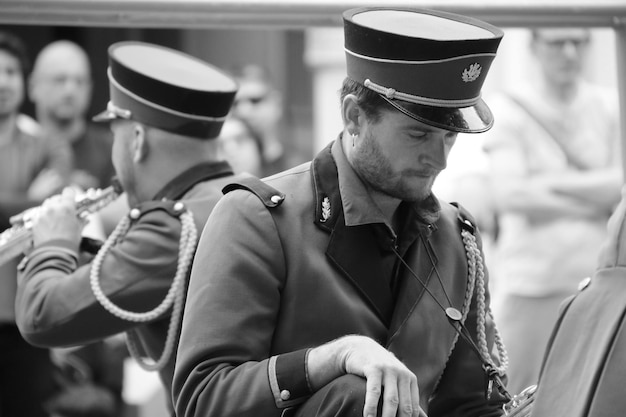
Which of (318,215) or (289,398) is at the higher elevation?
(318,215)

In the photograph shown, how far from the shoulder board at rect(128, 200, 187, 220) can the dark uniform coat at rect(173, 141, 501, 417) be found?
77 cm

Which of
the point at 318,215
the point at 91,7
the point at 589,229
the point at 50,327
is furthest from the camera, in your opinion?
the point at 589,229

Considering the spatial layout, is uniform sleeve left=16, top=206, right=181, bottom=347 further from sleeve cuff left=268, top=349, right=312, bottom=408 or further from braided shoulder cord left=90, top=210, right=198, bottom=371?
sleeve cuff left=268, top=349, right=312, bottom=408

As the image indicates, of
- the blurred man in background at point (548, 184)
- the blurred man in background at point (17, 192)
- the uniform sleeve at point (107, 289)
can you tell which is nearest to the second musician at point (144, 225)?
the uniform sleeve at point (107, 289)

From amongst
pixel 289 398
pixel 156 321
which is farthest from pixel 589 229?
pixel 289 398

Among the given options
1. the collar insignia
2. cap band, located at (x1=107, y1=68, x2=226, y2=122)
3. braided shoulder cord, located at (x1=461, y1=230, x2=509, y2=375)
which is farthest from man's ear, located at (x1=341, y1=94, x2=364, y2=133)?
cap band, located at (x1=107, y1=68, x2=226, y2=122)

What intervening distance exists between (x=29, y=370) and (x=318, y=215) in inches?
138

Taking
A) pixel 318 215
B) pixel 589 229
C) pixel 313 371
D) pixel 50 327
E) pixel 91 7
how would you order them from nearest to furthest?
pixel 313 371
pixel 318 215
pixel 91 7
pixel 50 327
pixel 589 229

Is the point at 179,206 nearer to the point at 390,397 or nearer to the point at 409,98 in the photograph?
the point at 409,98

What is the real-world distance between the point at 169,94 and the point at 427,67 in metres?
1.21

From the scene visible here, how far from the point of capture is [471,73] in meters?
2.91

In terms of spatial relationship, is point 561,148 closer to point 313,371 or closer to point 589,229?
point 589,229

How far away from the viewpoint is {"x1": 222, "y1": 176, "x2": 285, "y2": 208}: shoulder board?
9.64ft

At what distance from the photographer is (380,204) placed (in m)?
3.04
